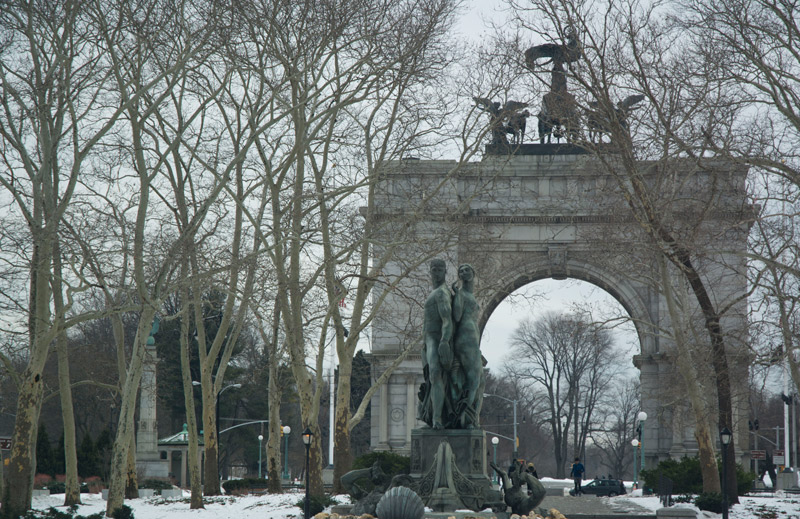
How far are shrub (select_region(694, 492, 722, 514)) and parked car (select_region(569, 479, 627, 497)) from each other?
51.8 feet

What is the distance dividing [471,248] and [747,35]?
30.4ft

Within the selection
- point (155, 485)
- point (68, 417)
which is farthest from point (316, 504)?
point (155, 485)

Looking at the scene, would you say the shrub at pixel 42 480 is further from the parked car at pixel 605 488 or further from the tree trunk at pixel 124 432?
the parked car at pixel 605 488

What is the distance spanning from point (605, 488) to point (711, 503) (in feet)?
53.4

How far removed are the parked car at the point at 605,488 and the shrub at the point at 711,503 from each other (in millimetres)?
15800

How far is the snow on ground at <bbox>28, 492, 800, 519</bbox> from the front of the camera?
21.5 metres

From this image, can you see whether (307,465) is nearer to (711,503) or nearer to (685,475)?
(711,503)

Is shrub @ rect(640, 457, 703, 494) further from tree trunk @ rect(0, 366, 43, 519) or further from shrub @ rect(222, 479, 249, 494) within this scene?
tree trunk @ rect(0, 366, 43, 519)

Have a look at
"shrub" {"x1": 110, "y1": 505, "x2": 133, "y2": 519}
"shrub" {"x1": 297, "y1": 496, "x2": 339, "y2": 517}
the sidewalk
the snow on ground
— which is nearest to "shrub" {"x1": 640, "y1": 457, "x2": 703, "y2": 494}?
the snow on ground

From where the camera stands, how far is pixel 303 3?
67.7 ft

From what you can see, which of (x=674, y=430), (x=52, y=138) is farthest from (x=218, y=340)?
(x=674, y=430)

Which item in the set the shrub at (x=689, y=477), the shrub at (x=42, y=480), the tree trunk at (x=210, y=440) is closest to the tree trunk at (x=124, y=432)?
the tree trunk at (x=210, y=440)

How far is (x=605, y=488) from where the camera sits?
124ft

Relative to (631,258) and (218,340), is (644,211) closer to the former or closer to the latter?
(631,258)
